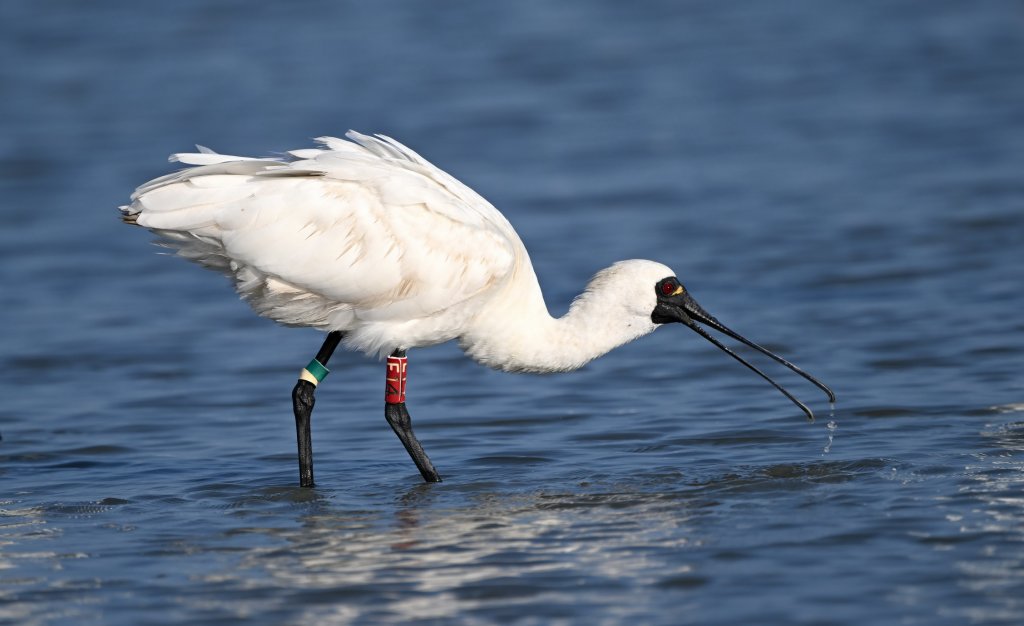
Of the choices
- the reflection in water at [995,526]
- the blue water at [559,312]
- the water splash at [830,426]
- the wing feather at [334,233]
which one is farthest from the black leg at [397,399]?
the reflection in water at [995,526]

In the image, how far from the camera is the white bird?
1002 centimetres

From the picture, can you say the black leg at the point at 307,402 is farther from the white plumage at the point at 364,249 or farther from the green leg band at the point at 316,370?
the white plumage at the point at 364,249

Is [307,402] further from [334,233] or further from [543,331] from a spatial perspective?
[543,331]

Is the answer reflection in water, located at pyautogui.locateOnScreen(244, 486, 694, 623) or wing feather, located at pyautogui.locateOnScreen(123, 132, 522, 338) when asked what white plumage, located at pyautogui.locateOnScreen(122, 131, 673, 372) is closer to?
wing feather, located at pyautogui.locateOnScreen(123, 132, 522, 338)

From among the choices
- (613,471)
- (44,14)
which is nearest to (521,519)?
(613,471)

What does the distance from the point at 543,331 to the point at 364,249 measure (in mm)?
1302

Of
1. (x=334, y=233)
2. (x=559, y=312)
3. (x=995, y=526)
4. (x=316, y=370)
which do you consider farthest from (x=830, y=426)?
(x=559, y=312)

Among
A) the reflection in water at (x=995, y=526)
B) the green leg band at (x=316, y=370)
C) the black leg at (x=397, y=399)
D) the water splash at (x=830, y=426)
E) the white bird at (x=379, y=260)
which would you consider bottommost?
the reflection in water at (x=995, y=526)

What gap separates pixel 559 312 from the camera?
15.6m

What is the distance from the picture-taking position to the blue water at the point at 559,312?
8.11 m

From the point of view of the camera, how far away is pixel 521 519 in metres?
9.17

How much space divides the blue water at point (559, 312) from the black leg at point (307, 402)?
26cm

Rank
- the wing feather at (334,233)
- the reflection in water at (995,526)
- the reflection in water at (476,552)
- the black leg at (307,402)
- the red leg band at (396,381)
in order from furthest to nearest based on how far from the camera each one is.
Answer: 1. the red leg band at (396,381)
2. the black leg at (307,402)
3. the wing feather at (334,233)
4. the reflection in water at (476,552)
5. the reflection in water at (995,526)

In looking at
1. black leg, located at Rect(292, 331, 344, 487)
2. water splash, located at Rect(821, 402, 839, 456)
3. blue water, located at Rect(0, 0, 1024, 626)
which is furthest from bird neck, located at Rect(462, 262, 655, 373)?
water splash, located at Rect(821, 402, 839, 456)
